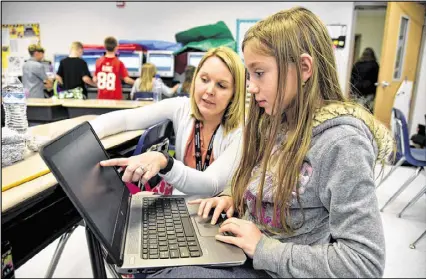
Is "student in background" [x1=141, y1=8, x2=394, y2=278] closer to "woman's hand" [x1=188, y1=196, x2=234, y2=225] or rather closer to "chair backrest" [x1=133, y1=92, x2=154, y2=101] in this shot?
"woman's hand" [x1=188, y1=196, x2=234, y2=225]

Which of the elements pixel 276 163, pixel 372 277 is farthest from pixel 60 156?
pixel 372 277

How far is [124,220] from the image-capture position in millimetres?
594

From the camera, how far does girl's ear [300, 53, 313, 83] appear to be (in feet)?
1.58

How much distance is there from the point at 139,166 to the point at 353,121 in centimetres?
42

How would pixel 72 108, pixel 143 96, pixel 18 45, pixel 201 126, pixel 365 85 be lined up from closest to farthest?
pixel 365 85 < pixel 201 126 < pixel 72 108 < pixel 143 96 < pixel 18 45

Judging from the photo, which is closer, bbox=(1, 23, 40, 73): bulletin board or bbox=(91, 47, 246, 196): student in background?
bbox=(91, 47, 246, 196): student in background

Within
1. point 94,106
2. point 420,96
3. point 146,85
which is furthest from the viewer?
point 146,85

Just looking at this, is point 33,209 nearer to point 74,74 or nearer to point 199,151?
point 199,151

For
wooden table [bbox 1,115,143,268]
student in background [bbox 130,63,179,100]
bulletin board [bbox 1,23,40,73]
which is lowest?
wooden table [bbox 1,115,143,268]

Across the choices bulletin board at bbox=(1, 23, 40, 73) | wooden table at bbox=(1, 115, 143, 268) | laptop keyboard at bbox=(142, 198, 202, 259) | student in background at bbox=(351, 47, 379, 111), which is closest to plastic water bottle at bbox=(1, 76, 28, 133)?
wooden table at bbox=(1, 115, 143, 268)

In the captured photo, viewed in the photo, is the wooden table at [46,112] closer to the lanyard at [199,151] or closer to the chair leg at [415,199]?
the lanyard at [199,151]

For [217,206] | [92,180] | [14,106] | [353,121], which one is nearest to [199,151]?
[217,206]

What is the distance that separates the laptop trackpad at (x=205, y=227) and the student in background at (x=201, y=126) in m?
0.10

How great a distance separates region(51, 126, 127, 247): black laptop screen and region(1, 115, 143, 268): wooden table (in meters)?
0.05
